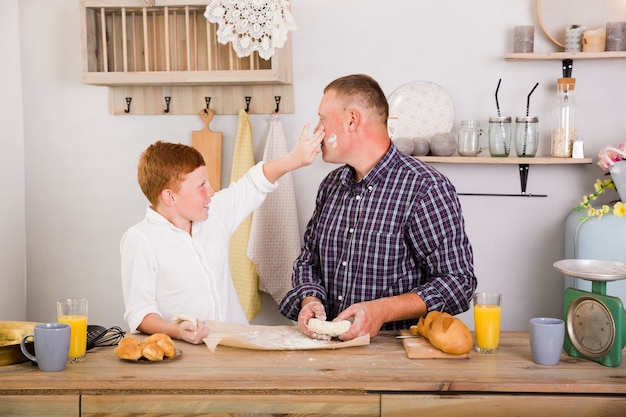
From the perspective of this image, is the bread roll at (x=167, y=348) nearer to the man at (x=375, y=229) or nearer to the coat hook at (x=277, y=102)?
the man at (x=375, y=229)

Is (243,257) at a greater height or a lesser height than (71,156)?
lesser

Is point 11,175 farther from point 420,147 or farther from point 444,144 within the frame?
point 444,144

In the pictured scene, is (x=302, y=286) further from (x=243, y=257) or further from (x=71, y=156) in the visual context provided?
(x=71, y=156)

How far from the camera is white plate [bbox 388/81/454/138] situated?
143 inches

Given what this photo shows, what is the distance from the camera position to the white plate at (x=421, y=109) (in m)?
3.64

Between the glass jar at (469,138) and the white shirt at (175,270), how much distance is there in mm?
1383

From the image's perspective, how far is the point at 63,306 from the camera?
200cm

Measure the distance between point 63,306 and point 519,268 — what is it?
2.37m

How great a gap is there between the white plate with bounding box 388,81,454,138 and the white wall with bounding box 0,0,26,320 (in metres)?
1.91

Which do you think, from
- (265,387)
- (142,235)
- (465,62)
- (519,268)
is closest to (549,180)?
(519,268)

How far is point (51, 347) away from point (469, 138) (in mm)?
2233

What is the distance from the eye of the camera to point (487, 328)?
199cm

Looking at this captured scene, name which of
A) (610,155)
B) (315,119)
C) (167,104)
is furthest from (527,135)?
(167,104)

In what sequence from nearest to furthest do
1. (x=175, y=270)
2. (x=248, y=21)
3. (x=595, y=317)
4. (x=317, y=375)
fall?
(x=317, y=375) → (x=595, y=317) → (x=175, y=270) → (x=248, y=21)
